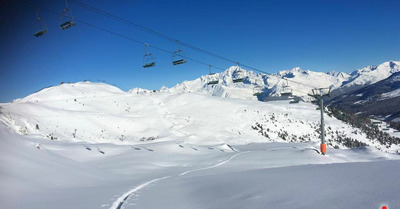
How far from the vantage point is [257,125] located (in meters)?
73.6

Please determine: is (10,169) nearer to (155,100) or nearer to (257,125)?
(257,125)

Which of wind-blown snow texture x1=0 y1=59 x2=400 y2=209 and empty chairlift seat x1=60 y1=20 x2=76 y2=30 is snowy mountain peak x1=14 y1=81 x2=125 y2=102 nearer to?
wind-blown snow texture x1=0 y1=59 x2=400 y2=209

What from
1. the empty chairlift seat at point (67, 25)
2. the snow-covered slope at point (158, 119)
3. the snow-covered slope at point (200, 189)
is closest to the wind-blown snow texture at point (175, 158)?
the snow-covered slope at point (200, 189)

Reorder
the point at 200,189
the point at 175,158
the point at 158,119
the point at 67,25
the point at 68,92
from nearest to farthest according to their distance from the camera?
the point at 200,189
the point at 67,25
the point at 175,158
the point at 158,119
the point at 68,92

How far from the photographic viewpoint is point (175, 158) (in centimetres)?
3484

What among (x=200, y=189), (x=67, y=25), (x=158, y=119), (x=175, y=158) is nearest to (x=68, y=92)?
(x=158, y=119)

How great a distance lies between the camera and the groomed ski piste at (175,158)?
32.4 ft

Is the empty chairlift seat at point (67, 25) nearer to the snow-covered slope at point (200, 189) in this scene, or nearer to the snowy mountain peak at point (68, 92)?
the snow-covered slope at point (200, 189)

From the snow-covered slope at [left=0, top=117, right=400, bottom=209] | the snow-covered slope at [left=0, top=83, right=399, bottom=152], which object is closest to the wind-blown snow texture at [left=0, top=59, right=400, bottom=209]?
the snow-covered slope at [left=0, top=117, right=400, bottom=209]

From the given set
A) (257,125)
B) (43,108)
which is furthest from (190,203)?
(257,125)

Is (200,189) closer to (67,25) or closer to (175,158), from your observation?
(67,25)

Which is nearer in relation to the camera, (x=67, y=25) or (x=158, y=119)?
(x=67, y=25)

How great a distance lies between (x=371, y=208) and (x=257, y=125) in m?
68.2

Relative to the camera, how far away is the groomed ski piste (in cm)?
989
